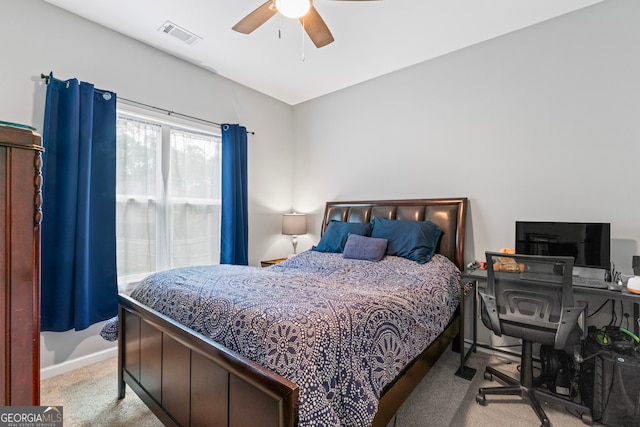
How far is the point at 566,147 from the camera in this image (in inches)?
95.2

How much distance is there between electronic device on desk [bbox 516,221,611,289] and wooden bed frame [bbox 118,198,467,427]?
94cm

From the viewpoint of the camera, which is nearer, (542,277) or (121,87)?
(542,277)

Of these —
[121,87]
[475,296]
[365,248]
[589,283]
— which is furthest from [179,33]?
[589,283]

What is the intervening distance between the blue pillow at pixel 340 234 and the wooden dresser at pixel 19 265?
8.40 ft

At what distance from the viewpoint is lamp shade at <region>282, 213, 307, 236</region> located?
4059 mm

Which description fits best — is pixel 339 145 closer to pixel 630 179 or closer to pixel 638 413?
pixel 630 179

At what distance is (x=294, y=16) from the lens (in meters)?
1.87

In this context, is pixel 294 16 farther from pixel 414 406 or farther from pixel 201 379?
pixel 414 406

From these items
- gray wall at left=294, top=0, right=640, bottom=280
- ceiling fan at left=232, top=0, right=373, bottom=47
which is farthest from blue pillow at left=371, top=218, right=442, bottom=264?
ceiling fan at left=232, top=0, right=373, bottom=47

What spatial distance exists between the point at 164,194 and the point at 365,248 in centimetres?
219

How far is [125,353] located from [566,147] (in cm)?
376

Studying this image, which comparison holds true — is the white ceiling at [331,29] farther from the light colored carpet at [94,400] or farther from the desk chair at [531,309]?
the light colored carpet at [94,400]

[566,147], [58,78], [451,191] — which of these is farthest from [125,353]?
[566,147]

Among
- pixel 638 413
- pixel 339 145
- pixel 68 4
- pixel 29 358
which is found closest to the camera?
pixel 29 358
